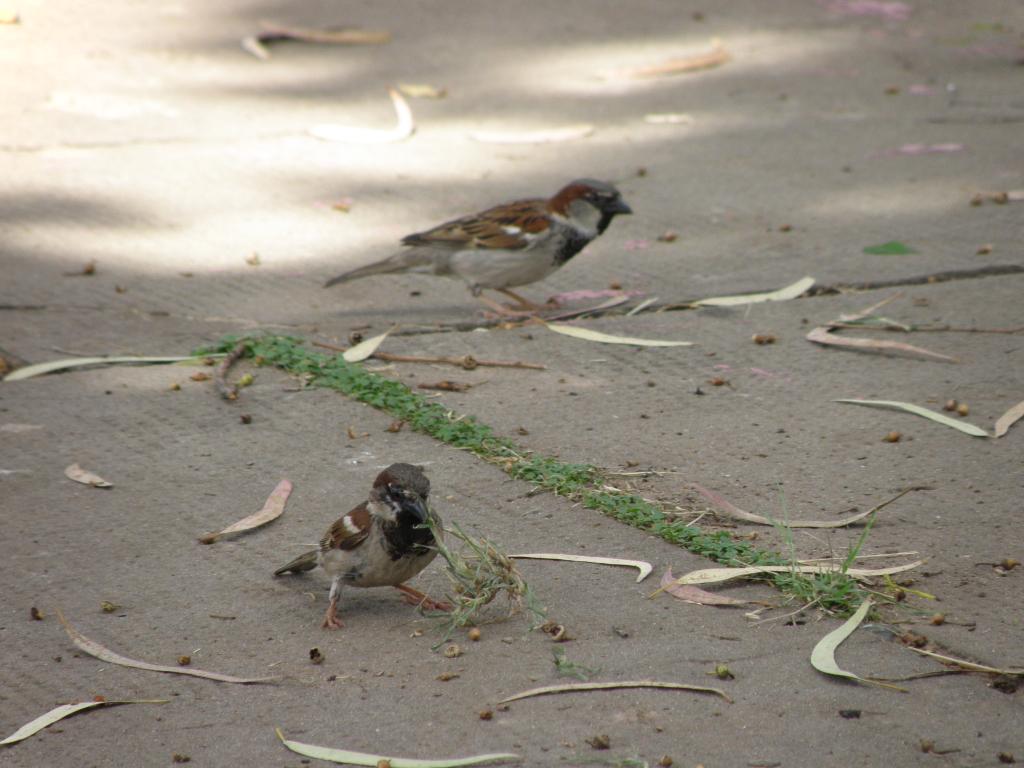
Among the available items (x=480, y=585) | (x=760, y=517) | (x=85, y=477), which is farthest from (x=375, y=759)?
(x=85, y=477)

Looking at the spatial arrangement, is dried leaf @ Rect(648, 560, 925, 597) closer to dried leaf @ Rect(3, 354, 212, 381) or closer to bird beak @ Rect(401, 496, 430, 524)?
bird beak @ Rect(401, 496, 430, 524)

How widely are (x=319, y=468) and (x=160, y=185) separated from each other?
3.66 meters

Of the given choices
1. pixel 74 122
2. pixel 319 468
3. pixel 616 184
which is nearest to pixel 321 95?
pixel 74 122

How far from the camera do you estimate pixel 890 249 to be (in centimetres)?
657

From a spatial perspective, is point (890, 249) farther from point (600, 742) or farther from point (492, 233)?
point (600, 742)

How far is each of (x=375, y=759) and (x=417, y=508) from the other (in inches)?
30.0

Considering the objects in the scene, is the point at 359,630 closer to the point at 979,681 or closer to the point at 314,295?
the point at 979,681

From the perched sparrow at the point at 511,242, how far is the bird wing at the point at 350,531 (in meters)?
2.64

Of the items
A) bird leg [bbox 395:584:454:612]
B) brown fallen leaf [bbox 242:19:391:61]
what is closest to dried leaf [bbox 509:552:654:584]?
bird leg [bbox 395:584:454:612]

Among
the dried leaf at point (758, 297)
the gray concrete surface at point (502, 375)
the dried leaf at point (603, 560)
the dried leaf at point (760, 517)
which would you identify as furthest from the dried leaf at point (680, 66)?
the dried leaf at point (603, 560)

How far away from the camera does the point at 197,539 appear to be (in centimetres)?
409

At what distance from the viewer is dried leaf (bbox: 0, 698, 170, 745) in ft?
10.2

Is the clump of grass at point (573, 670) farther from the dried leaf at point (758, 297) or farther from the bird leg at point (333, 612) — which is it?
the dried leaf at point (758, 297)

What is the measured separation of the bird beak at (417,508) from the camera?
3.51m
